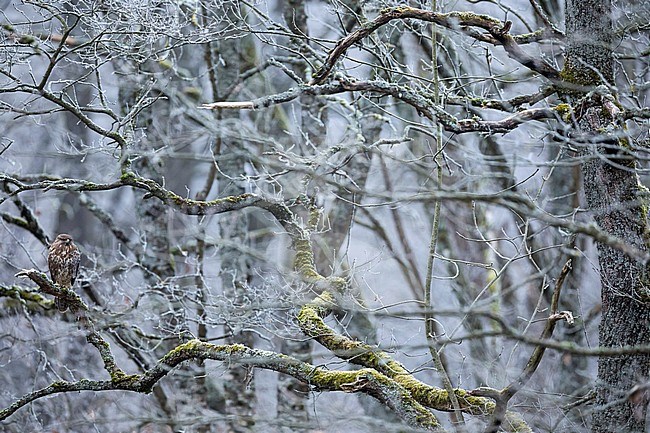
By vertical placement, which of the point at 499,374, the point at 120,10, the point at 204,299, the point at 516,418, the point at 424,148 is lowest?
the point at 516,418

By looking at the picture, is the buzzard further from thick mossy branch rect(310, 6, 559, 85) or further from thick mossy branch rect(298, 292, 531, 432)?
thick mossy branch rect(310, 6, 559, 85)

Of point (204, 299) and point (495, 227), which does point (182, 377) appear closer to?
point (204, 299)

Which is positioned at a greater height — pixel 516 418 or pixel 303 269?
pixel 303 269

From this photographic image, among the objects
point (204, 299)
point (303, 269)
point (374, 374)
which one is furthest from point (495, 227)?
point (374, 374)

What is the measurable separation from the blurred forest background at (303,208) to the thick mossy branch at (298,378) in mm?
15

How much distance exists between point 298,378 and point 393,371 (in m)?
0.56

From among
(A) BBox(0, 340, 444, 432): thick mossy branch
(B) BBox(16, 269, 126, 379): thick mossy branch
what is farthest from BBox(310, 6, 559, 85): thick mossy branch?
(B) BBox(16, 269, 126, 379): thick mossy branch

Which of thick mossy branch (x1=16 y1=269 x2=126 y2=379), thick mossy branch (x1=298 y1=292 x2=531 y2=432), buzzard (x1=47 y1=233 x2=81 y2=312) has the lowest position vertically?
thick mossy branch (x1=298 y1=292 x2=531 y2=432)

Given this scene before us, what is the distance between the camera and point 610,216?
4637 millimetres

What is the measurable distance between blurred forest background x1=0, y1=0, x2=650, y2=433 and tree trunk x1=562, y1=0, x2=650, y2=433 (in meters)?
0.05

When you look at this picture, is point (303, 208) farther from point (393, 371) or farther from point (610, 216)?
point (610, 216)

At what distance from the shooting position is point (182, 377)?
7.80m

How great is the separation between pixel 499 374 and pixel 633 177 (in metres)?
1.40

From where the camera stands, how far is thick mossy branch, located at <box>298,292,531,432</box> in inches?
170
